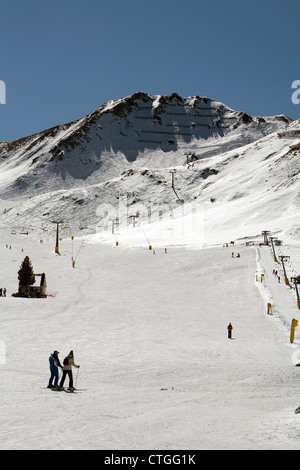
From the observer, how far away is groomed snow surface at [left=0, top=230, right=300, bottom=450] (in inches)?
318

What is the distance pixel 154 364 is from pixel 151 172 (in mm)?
119252

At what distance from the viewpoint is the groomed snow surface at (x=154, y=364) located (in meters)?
8.09

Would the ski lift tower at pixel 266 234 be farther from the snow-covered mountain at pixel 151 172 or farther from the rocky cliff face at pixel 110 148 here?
the rocky cliff face at pixel 110 148

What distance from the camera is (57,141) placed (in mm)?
186000

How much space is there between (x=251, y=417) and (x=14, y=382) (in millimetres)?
6511

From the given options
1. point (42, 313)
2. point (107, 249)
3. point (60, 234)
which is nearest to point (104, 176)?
point (60, 234)

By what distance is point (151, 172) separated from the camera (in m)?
132

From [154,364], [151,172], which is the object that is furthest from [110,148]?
[154,364]

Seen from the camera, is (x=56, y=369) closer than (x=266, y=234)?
Yes

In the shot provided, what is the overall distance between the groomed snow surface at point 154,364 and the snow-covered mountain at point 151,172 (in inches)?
1409

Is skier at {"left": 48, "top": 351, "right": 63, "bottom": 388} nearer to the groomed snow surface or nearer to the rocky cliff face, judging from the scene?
the groomed snow surface

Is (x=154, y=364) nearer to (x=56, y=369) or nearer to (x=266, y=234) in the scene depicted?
(x=56, y=369)

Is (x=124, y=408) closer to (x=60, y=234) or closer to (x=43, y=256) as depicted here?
(x=43, y=256)

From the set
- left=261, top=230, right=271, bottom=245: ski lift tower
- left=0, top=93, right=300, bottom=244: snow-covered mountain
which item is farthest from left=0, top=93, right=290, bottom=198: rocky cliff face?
left=261, top=230, right=271, bottom=245: ski lift tower
